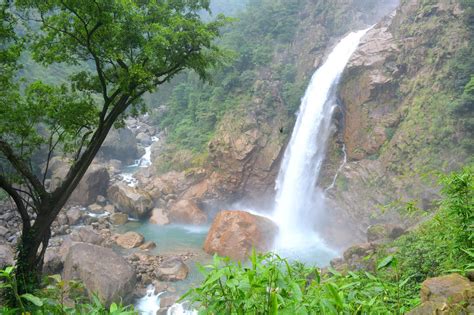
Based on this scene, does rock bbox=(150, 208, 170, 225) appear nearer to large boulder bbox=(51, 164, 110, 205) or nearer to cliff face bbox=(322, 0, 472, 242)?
large boulder bbox=(51, 164, 110, 205)

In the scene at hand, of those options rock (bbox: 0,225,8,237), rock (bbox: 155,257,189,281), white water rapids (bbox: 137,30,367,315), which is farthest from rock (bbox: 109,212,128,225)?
white water rapids (bbox: 137,30,367,315)

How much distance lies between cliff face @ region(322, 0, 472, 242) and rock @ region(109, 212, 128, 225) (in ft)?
38.1

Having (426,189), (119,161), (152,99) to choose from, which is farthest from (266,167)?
(152,99)

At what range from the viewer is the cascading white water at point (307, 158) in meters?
19.7

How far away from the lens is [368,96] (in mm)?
18453

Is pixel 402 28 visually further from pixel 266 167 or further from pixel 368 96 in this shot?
pixel 266 167

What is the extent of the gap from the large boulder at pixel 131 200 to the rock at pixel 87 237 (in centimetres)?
356

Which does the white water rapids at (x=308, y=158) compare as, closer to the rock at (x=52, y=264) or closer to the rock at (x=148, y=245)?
the rock at (x=148, y=245)

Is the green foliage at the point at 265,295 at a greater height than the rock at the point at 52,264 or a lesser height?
greater

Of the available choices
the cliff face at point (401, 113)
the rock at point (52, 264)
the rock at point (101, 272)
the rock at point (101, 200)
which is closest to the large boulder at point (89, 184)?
the rock at point (101, 200)

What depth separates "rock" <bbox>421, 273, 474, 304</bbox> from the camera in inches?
92.4

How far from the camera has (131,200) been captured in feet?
68.8

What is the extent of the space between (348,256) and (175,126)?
21968 mm

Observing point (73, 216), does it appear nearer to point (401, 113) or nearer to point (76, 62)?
point (76, 62)
